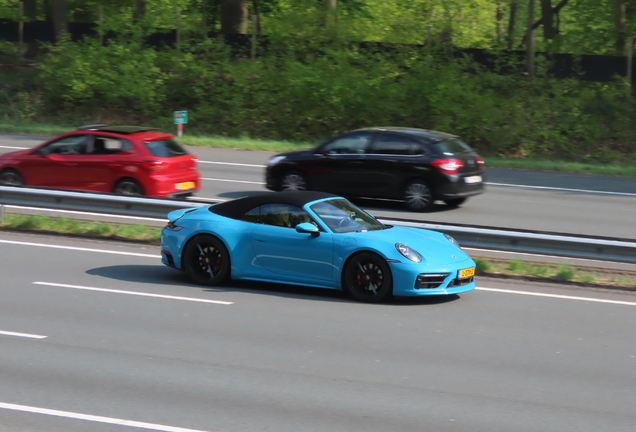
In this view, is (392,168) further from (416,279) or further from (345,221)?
(416,279)

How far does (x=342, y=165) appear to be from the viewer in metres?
18.2

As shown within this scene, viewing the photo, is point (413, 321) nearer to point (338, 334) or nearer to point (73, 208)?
point (338, 334)

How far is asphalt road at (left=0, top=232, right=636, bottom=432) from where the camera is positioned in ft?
20.8

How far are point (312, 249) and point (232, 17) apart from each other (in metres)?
29.9

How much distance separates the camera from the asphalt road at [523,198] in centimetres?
1694

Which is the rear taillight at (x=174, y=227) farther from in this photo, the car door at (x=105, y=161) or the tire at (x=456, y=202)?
the tire at (x=456, y=202)

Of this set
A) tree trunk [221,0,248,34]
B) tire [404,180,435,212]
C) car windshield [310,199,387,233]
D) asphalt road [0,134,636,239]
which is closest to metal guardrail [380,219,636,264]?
car windshield [310,199,387,233]

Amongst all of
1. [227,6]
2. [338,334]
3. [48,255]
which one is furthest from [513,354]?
[227,6]

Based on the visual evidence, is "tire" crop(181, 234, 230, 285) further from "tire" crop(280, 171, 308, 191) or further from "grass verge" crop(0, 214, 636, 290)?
"tire" crop(280, 171, 308, 191)

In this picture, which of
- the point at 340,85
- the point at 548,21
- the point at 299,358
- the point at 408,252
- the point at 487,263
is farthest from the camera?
the point at 548,21

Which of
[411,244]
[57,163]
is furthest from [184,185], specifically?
[411,244]

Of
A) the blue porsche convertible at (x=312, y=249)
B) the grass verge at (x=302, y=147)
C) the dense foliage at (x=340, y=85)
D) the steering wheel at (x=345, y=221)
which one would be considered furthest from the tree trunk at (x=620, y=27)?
the steering wheel at (x=345, y=221)

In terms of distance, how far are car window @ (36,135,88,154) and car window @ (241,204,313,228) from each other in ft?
24.4

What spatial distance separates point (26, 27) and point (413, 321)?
3527 cm
